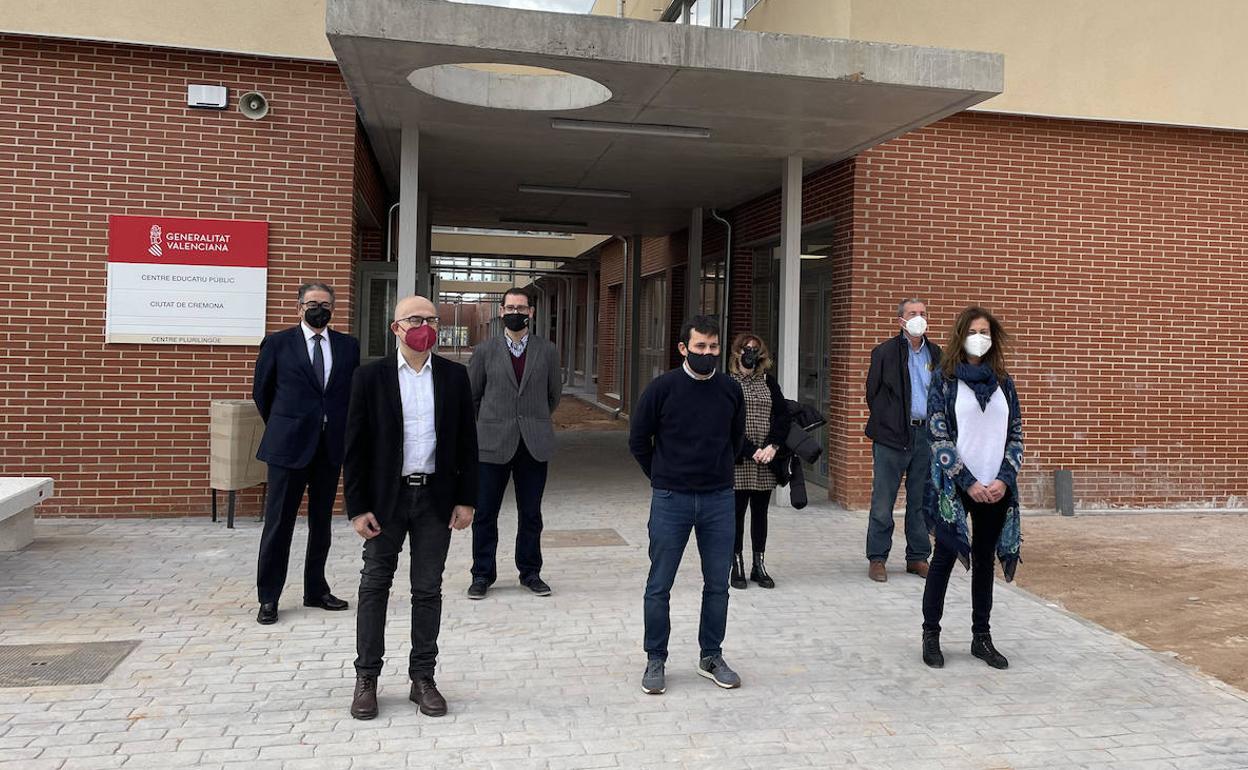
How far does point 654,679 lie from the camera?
4293mm

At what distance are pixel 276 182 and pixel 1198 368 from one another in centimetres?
898

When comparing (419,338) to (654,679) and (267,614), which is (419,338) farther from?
(267,614)

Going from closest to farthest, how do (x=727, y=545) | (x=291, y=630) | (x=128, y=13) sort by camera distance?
(x=727, y=545)
(x=291, y=630)
(x=128, y=13)

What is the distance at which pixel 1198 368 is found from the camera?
9758 millimetres

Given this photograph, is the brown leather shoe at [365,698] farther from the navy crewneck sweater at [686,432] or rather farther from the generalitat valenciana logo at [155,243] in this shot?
the generalitat valenciana logo at [155,243]

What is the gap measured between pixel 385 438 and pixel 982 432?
9.17 ft

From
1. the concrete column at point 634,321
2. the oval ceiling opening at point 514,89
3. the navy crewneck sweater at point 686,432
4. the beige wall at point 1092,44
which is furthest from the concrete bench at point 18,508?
the concrete column at point 634,321

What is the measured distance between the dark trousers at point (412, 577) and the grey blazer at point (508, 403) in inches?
66.6

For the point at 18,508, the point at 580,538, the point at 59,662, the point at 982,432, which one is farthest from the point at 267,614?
the point at 982,432

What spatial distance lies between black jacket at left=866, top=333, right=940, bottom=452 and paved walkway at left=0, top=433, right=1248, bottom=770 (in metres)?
0.98

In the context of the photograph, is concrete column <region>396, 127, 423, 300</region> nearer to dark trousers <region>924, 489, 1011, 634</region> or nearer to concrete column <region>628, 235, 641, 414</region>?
dark trousers <region>924, 489, 1011, 634</region>

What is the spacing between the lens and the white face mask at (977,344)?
15.0 ft

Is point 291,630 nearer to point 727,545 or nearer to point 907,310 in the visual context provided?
point 727,545

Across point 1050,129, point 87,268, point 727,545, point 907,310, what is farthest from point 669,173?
point 727,545
